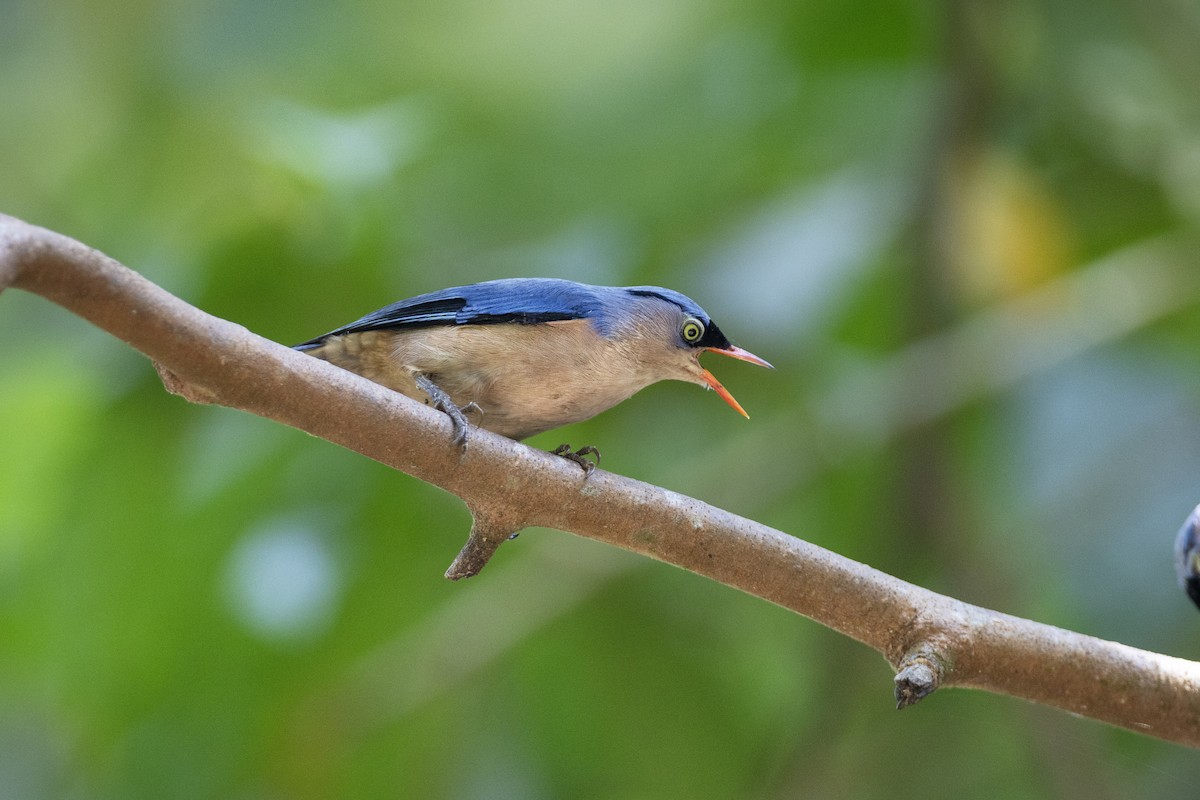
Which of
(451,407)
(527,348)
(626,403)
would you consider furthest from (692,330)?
(626,403)

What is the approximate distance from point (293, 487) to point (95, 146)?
1.72 m

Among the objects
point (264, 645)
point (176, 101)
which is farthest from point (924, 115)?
point (264, 645)

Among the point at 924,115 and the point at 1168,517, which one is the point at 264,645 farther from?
the point at 1168,517

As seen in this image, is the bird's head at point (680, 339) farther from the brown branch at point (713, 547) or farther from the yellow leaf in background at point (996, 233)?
the yellow leaf in background at point (996, 233)

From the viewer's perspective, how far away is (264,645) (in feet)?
14.7

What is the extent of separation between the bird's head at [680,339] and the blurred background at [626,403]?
56.2 inches

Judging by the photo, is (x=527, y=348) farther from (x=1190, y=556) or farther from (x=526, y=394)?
(x=1190, y=556)

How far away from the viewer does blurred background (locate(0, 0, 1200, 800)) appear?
451cm

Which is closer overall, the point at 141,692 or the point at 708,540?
the point at 708,540

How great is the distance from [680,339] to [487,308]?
0.47 m

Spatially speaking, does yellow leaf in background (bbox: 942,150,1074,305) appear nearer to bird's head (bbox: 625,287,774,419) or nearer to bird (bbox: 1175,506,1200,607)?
bird (bbox: 1175,506,1200,607)

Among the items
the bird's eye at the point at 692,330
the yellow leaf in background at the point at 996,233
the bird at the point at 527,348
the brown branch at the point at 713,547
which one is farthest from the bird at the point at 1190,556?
the bird's eye at the point at 692,330

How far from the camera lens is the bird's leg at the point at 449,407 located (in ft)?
8.34

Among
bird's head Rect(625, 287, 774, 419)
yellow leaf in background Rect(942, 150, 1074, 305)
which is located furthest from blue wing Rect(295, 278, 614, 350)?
yellow leaf in background Rect(942, 150, 1074, 305)
